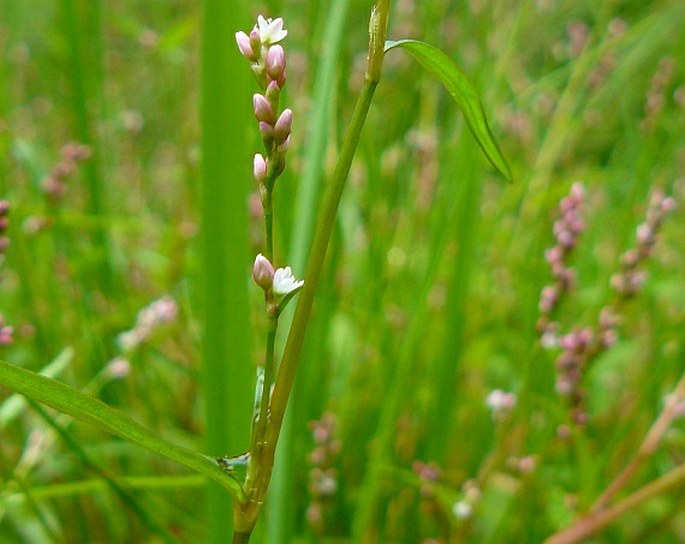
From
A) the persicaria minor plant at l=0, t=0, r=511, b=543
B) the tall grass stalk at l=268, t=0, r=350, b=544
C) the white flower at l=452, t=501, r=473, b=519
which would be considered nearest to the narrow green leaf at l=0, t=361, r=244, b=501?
the persicaria minor plant at l=0, t=0, r=511, b=543

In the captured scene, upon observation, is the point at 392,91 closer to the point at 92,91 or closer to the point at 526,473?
the point at 92,91

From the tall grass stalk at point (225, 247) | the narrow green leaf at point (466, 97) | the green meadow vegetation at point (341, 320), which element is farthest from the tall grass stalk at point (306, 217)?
the narrow green leaf at point (466, 97)

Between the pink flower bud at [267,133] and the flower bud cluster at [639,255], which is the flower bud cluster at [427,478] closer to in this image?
the flower bud cluster at [639,255]

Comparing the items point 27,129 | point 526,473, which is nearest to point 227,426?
point 526,473

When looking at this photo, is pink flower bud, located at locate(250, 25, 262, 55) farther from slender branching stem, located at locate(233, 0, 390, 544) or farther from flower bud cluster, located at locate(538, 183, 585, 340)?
flower bud cluster, located at locate(538, 183, 585, 340)

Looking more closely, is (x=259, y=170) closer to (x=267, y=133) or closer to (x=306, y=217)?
(x=267, y=133)

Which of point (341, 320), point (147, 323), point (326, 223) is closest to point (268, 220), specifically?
point (326, 223)
